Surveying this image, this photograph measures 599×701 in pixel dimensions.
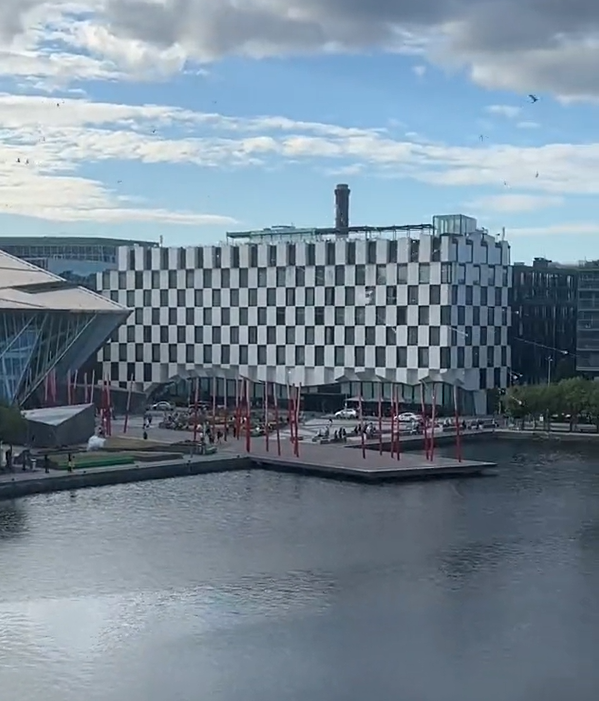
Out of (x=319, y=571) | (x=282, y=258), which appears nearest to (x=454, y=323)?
(x=282, y=258)

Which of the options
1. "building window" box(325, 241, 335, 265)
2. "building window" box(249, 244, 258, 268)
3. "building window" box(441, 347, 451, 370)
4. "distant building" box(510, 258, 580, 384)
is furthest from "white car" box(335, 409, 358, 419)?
"distant building" box(510, 258, 580, 384)

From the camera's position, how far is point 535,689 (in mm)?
13203

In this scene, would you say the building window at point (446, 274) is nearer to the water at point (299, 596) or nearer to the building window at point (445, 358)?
the building window at point (445, 358)

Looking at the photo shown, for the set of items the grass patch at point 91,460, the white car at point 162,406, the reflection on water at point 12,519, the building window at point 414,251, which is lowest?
the reflection on water at point 12,519

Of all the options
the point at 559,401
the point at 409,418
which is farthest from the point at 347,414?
the point at 559,401

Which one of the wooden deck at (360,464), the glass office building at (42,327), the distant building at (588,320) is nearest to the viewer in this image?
the wooden deck at (360,464)

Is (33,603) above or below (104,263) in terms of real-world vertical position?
below

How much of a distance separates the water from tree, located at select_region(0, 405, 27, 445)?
345cm

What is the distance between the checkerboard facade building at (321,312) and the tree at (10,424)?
17.3m

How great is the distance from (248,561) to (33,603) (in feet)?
12.3

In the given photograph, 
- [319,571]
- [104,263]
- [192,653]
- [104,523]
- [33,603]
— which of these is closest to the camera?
[192,653]

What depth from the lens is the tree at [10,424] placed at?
28.6 m

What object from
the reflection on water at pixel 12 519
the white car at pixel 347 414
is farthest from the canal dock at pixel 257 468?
the white car at pixel 347 414

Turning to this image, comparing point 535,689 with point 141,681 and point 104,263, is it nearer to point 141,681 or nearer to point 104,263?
point 141,681
